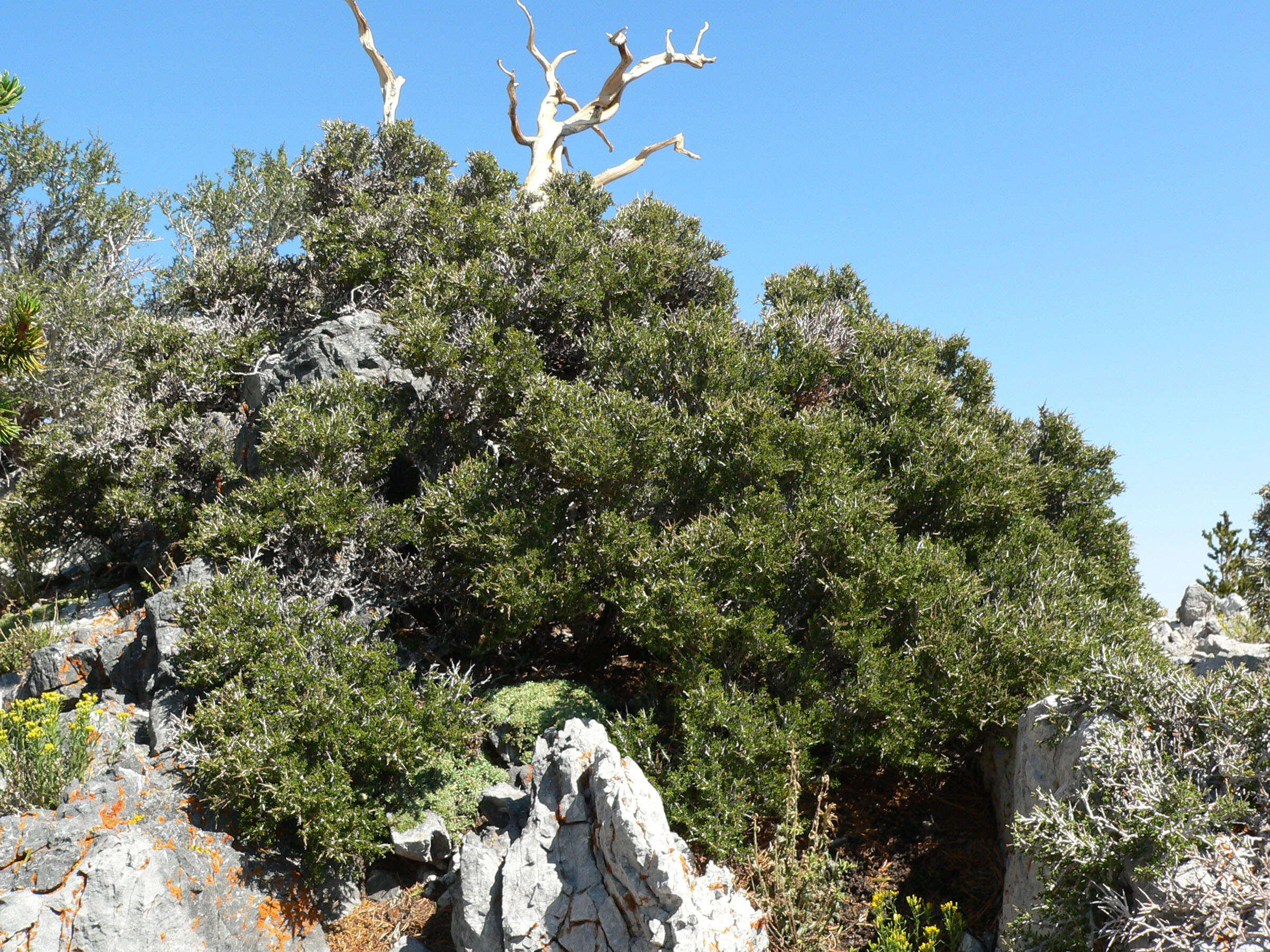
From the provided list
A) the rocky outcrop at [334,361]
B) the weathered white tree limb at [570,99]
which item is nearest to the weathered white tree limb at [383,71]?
the weathered white tree limb at [570,99]

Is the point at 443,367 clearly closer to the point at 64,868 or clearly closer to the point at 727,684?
the point at 727,684

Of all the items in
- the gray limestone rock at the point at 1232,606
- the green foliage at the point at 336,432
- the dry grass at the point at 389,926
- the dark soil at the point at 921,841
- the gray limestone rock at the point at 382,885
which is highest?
the gray limestone rock at the point at 1232,606

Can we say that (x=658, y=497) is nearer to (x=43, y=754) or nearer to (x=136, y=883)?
(x=136, y=883)

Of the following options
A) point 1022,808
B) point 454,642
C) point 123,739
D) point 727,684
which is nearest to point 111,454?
point 123,739

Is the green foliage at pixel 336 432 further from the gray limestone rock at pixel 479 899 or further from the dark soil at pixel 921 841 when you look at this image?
the dark soil at pixel 921 841

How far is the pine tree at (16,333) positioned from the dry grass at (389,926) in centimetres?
970

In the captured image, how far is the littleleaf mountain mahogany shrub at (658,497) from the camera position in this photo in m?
8.61

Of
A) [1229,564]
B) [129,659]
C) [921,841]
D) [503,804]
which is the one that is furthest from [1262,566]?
[129,659]

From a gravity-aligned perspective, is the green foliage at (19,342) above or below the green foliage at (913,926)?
above

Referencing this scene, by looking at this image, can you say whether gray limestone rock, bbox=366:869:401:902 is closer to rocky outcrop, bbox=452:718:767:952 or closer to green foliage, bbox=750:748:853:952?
rocky outcrop, bbox=452:718:767:952

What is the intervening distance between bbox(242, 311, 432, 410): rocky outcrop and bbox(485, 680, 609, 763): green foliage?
16.8ft

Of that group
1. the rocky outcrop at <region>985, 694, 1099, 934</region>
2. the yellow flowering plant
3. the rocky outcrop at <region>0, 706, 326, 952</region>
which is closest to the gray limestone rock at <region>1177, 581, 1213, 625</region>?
the rocky outcrop at <region>985, 694, 1099, 934</region>

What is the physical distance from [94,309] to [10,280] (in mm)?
2206

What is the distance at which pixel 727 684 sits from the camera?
8.88m
